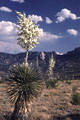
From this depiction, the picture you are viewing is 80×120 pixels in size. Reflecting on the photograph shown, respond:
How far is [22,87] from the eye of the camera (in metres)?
9.70

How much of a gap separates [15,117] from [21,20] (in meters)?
9.81

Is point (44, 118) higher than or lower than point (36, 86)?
lower

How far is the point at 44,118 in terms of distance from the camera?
9938 millimetres

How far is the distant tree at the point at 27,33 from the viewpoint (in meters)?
16.6

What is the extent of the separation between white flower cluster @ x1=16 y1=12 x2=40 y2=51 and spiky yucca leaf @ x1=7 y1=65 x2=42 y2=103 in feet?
20.6

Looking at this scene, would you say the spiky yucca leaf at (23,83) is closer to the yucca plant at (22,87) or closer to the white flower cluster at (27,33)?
the yucca plant at (22,87)

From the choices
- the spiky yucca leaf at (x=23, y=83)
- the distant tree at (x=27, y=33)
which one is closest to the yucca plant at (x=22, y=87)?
the spiky yucca leaf at (x=23, y=83)

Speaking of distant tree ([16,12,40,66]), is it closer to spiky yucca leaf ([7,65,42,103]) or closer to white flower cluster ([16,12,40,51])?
white flower cluster ([16,12,40,51])

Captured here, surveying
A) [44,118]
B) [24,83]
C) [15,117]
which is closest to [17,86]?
[24,83]

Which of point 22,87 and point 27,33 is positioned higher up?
point 27,33

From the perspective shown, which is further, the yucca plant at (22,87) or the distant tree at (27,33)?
the distant tree at (27,33)

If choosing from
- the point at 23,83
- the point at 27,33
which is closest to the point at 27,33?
the point at 27,33

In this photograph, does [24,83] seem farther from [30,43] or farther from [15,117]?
[30,43]

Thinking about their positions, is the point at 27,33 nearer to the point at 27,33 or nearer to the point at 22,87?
the point at 27,33
